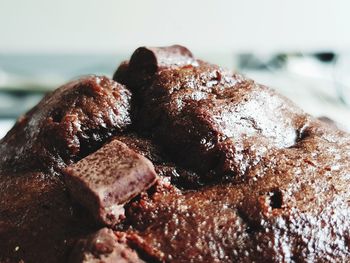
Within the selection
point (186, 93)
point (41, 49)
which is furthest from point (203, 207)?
point (41, 49)

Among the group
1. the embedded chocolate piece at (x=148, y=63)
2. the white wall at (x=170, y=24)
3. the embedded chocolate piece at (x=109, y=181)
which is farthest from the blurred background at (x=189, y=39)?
the embedded chocolate piece at (x=109, y=181)

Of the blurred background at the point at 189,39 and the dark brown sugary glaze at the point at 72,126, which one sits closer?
the dark brown sugary glaze at the point at 72,126

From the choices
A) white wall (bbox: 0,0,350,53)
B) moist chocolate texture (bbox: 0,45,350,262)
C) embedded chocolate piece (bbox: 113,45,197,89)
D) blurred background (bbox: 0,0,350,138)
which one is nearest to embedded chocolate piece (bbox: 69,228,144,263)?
moist chocolate texture (bbox: 0,45,350,262)

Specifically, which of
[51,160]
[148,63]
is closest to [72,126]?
[51,160]

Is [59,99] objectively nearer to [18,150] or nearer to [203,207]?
[18,150]

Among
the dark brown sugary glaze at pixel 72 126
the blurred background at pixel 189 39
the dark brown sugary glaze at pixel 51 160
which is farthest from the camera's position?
the blurred background at pixel 189 39

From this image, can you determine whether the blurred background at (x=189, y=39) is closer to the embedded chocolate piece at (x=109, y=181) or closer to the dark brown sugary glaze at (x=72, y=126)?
the dark brown sugary glaze at (x=72, y=126)

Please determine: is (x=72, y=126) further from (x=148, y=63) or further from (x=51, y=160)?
(x=148, y=63)
